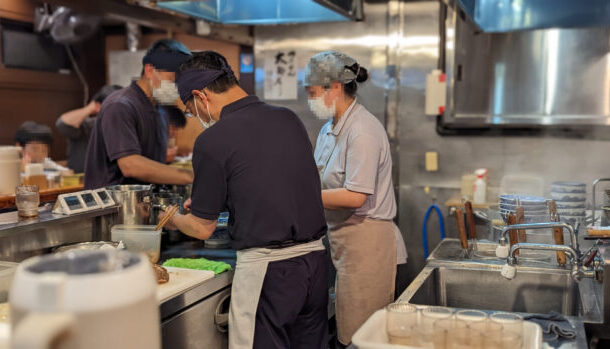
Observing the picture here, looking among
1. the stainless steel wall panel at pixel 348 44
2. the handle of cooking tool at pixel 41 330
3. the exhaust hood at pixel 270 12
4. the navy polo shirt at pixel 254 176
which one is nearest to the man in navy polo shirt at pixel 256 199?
the navy polo shirt at pixel 254 176

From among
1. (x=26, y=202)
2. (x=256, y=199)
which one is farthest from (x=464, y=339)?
(x=26, y=202)

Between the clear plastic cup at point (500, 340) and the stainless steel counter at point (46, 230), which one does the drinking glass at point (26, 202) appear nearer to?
the stainless steel counter at point (46, 230)

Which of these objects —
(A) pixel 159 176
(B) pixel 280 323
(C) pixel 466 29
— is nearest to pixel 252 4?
(C) pixel 466 29

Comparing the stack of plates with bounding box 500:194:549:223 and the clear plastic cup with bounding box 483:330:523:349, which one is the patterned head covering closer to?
the stack of plates with bounding box 500:194:549:223

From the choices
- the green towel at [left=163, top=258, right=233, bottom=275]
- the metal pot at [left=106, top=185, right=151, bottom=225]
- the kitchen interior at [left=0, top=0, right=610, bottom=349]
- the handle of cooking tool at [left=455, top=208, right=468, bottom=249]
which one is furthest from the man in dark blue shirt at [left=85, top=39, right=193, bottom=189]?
the handle of cooking tool at [left=455, top=208, right=468, bottom=249]

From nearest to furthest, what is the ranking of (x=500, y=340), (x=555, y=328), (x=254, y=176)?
(x=500, y=340), (x=555, y=328), (x=254, y=176)

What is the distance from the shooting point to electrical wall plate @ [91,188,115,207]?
252cm

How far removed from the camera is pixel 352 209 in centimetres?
267

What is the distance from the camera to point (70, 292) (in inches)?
35.4

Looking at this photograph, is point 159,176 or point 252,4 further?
point 252,4

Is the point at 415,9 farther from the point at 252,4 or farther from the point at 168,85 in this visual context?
the point at 168,85

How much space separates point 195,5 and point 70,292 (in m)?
2.97

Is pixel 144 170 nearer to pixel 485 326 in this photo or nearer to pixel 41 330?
pixel 485 326

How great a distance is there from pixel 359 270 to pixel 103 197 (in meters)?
1.15
